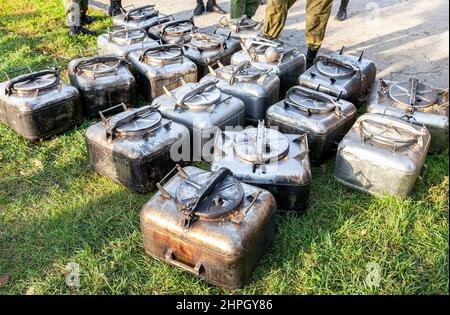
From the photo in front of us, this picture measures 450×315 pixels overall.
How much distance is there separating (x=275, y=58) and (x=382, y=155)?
1.75 metres

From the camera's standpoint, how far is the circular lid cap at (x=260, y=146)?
2.97 meters

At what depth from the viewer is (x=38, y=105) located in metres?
3.77

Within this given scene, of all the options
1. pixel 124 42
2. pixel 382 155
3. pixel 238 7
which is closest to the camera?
pixel 382 155

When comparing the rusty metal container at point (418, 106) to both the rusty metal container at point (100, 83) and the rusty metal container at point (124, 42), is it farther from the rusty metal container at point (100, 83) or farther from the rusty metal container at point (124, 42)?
the rusty metal container at point (124, 42)

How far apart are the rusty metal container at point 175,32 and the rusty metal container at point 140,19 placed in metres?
0.23

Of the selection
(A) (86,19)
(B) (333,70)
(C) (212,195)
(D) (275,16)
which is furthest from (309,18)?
(A) (86,19)

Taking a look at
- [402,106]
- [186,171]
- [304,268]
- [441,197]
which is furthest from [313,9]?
[304,268]

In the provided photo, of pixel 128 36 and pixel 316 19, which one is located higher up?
pixel 316 19

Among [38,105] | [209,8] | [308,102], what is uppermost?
[308,102]

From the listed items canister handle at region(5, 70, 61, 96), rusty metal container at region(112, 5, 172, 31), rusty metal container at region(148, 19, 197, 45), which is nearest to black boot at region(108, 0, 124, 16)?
rusty metal container at region(112, 5, 172, 31)

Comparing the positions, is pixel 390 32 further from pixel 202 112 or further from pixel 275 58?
pixel 202 112

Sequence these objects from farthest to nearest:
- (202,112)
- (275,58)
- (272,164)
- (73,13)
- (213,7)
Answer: (213,7) < (73,13) < (275,58) < (202,112) < (272,164)

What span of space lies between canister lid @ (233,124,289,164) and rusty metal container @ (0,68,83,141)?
1.84 meters

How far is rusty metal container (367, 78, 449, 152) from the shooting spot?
358 cm
